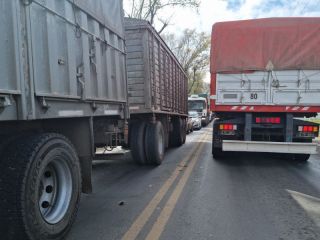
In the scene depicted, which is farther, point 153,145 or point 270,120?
point 270,120

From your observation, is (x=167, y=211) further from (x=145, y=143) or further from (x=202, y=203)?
(x=145, y=143)

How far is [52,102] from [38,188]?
2.88 ft

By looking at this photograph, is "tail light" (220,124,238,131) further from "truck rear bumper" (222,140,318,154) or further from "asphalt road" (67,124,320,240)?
"asphalt road" (67,124,320,240)

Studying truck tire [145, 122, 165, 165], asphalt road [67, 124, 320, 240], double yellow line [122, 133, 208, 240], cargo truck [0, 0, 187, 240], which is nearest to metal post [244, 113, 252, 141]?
asphalt road [67, 124, 320, 240]

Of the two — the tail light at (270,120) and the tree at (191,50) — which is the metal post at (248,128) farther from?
the tree at (191,50)

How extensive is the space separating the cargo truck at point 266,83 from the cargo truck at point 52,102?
13.8 ft

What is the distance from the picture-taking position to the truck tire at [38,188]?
3773mm

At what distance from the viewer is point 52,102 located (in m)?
4.30

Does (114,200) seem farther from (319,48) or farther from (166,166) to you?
(319,48)

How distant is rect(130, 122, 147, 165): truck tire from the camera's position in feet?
33.8

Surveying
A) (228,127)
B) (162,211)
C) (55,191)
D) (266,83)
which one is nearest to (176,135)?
(228,127)

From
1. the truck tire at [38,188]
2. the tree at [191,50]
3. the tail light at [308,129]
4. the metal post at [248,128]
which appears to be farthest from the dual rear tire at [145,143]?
the tree at [191,50]

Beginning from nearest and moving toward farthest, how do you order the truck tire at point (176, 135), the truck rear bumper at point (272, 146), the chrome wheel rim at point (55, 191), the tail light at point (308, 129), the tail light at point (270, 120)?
the chrome wheel rim at point (55, 191), the truck rear bumper at point (272, 146), the tail light at point (308, 129), the tail light at point (270, 120), the truck tire at point (176, 135)

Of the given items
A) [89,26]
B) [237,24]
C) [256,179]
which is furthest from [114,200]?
[237,24]
